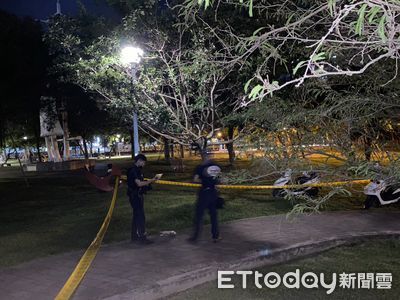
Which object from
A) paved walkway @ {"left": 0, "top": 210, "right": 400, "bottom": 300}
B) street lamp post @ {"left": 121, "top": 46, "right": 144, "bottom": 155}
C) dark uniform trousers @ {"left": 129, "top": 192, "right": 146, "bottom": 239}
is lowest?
paved walkway @ {"left": 0, "top": 210, "right": 400, "bottom": 300}

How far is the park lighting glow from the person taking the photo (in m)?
10.3

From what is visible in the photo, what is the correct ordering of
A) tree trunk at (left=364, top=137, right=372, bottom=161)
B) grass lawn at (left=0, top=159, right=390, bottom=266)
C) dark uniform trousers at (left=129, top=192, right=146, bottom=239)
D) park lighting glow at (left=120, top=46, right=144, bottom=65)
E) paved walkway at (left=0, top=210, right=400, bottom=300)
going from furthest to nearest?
park lighting glow at (left=120, top=46, right=144, bottom=65) < grass lawn at (left=0, top=159, right=390, bottom=266) < dark uniform trousers at (left=129, top=192, right=146, bottom=239) < paved walkway at (left=0, top=210, right=400, bottom=300) < tree trunk at (left=364, top=137, right=372, bottom=161)

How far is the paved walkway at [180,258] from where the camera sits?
631 centimetres

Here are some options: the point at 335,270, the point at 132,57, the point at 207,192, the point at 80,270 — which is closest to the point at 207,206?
the point at 207,192

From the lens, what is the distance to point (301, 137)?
583 cm

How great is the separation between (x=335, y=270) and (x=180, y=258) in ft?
7.84

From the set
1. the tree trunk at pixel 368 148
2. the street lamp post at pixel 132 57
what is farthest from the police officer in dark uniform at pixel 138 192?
the tree trunk at pixel 368 148

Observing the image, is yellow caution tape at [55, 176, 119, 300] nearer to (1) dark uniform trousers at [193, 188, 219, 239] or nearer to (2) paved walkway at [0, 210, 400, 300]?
(2) paved walkway at [0, 210, 400, 300]

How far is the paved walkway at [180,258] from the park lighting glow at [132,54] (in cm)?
386

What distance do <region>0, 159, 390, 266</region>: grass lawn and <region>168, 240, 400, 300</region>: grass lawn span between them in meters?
3.26

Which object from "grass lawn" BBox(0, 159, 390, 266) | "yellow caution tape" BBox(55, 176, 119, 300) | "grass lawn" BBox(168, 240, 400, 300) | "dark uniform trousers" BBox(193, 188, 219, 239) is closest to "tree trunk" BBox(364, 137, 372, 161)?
"grass lawn" BBox(168, 240, 400, 300)

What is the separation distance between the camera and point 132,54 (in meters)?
10.3

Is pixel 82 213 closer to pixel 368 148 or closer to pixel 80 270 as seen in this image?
pixel 80 270

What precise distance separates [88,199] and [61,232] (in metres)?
5.89
